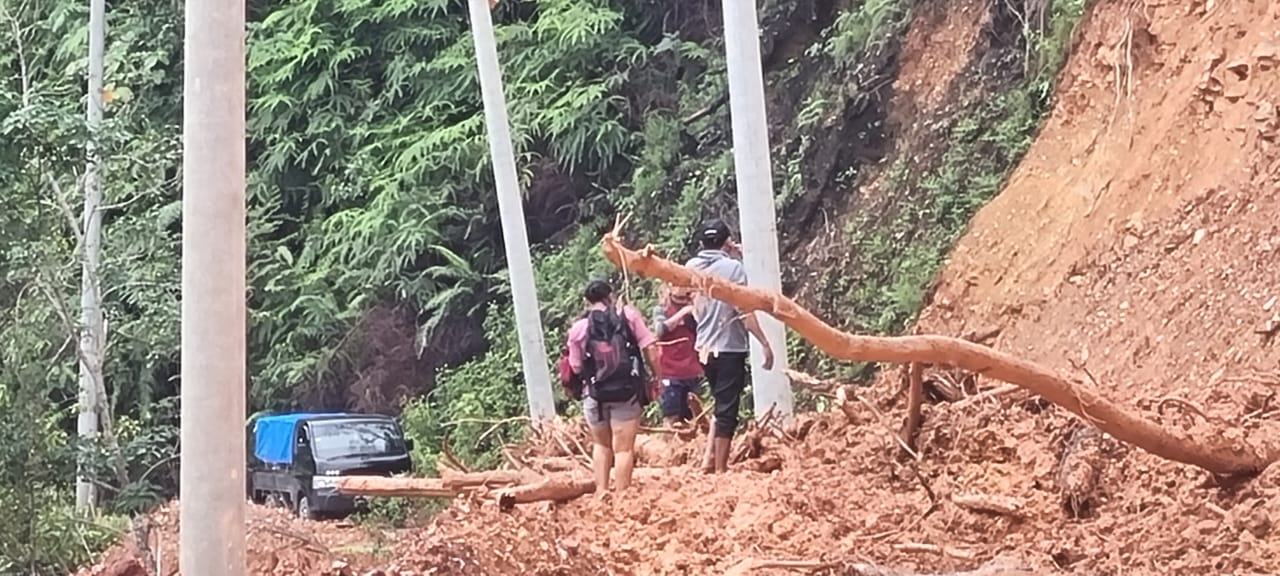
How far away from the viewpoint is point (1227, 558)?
704cm

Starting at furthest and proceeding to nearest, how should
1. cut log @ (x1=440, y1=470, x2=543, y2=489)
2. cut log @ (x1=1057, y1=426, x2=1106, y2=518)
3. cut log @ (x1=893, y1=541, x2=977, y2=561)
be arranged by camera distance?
cut log @ (x1=440, y1=470, x2=543, y2=489) < cut log @ (x1=1057, y1=426, x2=1106, y2=518) < cut log @ (x1=893, y1=541, x2=977, y2=561)

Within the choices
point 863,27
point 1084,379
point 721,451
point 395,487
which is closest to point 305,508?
point 863,27

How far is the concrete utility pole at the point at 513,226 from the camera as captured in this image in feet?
62.5

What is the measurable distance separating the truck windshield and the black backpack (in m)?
13.1

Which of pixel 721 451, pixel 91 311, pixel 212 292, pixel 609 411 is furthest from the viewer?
pixel 91 311

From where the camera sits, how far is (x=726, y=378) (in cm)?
1086

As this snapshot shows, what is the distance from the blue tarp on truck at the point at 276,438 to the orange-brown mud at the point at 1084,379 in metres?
5.66

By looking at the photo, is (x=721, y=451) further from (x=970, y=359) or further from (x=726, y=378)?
(x=970, y=359)

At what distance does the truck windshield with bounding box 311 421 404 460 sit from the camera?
74.1 feet

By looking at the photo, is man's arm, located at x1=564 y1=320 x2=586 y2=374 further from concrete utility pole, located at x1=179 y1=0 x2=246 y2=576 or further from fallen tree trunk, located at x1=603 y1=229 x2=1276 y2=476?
fallen tree trunk, located at x1=603 y1=229 x2=1276 y2=476

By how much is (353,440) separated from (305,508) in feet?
3.95

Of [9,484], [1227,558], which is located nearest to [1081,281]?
[1227,558]

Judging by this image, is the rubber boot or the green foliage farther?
the green foliage

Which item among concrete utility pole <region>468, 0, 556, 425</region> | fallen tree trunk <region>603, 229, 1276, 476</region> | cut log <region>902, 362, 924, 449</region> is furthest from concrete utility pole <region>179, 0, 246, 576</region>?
concrete utility pole <region>468, 0, 556, 425</region>
